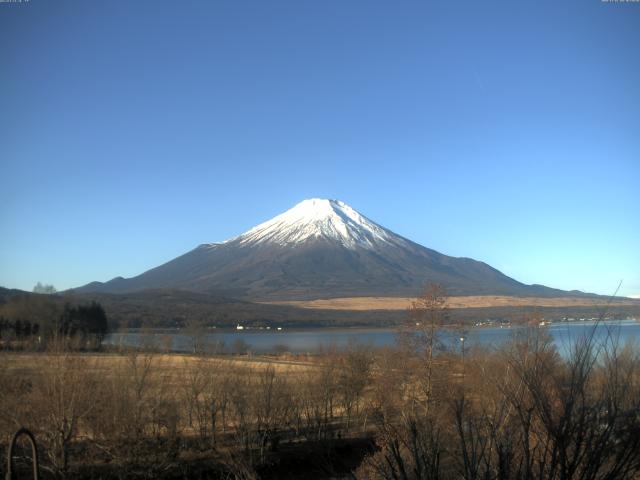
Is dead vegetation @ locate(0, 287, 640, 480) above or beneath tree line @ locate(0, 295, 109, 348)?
beneath

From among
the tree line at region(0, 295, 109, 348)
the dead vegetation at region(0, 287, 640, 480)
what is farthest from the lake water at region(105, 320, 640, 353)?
the tree line at region(0, 295, 109, 348)

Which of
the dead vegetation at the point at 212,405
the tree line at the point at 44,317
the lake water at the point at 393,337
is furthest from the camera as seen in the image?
the tree line at the point at 44,317

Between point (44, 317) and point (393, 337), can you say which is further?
point (44, 317)

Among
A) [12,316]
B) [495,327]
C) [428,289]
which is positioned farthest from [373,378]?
[495,327]

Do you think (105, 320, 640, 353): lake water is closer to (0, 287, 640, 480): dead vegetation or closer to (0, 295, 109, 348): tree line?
(0, 287, 640, 480): dead vegetation

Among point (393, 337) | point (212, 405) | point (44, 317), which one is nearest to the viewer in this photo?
point (212, 405)

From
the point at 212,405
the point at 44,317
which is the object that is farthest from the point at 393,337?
the point at 44,317

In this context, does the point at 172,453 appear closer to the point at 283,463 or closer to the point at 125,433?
the point at 125,433

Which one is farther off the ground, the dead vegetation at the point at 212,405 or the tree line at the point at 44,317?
the tree line at the point at 44,317

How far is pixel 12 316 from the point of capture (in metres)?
64.6

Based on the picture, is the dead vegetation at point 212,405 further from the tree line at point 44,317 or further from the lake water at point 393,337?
the tree line at point 44,317

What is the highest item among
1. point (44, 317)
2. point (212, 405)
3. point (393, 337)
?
point (44, 317)

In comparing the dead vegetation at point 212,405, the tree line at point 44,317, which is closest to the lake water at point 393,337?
the dead vegetation at point 212,405

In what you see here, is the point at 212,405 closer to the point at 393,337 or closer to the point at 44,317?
the point at 393,337
